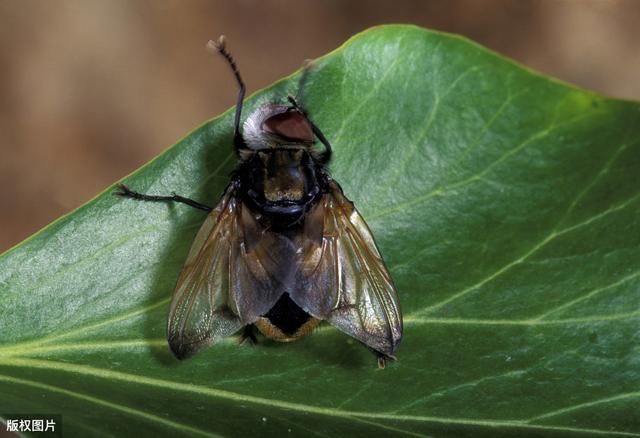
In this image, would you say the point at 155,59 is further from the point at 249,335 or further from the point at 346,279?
the point at 249,335

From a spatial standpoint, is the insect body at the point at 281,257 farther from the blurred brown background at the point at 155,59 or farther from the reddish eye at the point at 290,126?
the blurred brown background at the point at 155,59

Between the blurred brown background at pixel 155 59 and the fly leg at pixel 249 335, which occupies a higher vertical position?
the blurred brown background at pixel 155 59

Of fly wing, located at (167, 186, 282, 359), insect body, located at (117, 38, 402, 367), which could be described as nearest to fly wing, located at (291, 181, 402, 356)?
insect body, located at (117, 38, 402, 367)

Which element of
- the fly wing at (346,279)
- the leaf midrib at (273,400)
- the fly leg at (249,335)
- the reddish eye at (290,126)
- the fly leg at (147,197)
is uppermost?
the reddish eye at (290,126)

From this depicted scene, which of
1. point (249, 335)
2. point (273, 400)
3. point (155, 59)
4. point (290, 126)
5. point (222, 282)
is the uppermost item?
point (155, 59)

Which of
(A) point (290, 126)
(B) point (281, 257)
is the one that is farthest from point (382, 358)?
(A) point (290, 126)

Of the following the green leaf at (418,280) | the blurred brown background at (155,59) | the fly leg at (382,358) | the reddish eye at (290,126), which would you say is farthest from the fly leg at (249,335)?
the blurred brown background at (155,59)

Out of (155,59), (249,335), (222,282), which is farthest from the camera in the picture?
(155,59)

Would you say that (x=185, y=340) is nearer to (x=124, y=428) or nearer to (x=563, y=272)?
(x=124, y=428)
